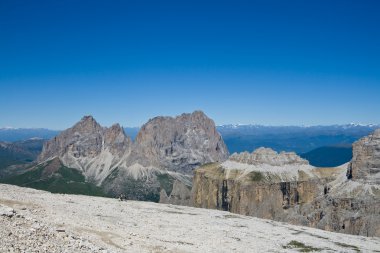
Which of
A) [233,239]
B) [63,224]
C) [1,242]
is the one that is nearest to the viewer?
[1,242]

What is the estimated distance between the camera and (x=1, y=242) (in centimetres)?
3384

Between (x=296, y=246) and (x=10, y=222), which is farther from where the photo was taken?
(x=296, y=246)

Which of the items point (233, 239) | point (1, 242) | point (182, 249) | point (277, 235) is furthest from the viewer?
point (277, 235)

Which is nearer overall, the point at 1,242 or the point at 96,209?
the point at 1,242

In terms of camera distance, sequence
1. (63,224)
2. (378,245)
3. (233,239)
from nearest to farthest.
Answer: (63,224) → (233,239) → (378,245)

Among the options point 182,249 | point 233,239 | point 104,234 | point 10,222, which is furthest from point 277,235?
point 10,222

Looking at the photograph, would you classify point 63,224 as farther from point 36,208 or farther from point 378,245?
point 378,245

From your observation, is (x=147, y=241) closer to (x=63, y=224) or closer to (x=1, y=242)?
(x=63, y=224)

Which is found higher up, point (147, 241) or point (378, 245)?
point (147, 241)

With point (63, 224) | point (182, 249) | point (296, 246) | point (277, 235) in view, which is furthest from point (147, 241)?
point (277, 235)

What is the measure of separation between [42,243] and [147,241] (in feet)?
65.7

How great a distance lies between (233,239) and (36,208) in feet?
115

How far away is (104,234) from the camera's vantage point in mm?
51625

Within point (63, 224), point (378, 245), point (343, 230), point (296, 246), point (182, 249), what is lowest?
point (343, 230)
